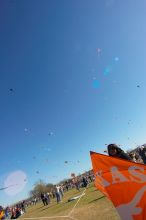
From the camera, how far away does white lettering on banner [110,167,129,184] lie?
18.1 feet

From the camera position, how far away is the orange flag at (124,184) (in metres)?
5.18

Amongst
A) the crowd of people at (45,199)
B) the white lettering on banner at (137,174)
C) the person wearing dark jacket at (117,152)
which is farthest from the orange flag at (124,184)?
the crowd of people at (45,199)

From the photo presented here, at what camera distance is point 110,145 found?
268 inches

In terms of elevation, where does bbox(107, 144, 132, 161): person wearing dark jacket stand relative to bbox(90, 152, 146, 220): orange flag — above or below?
above

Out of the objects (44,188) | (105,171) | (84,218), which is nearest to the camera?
(105,171)

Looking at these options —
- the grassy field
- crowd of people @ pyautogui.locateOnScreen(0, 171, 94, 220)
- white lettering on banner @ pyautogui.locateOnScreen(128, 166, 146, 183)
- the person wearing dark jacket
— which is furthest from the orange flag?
crowd of people @ pyautogui.locateOnScreen(0, 171, 94, 220)

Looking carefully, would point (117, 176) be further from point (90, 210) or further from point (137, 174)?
point (90, 210)

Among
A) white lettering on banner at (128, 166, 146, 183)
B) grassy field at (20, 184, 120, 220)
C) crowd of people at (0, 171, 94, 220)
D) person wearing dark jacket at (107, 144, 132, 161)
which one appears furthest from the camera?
crowd of people at (0, 171, 94, 220)

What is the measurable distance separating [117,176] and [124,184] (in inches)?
8.6

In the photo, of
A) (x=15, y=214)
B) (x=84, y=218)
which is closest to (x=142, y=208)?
(x=84, y=218)

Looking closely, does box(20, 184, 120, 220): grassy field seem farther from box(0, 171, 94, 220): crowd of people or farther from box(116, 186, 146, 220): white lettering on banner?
box(116, 186, 146, 220): white lettering on banner

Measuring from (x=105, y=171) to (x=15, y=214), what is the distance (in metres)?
32.0

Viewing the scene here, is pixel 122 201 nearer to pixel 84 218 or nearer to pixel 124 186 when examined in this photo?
pixel 124 186

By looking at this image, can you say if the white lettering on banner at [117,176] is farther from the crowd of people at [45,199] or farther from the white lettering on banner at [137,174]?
the crowd of people at [45,199]
